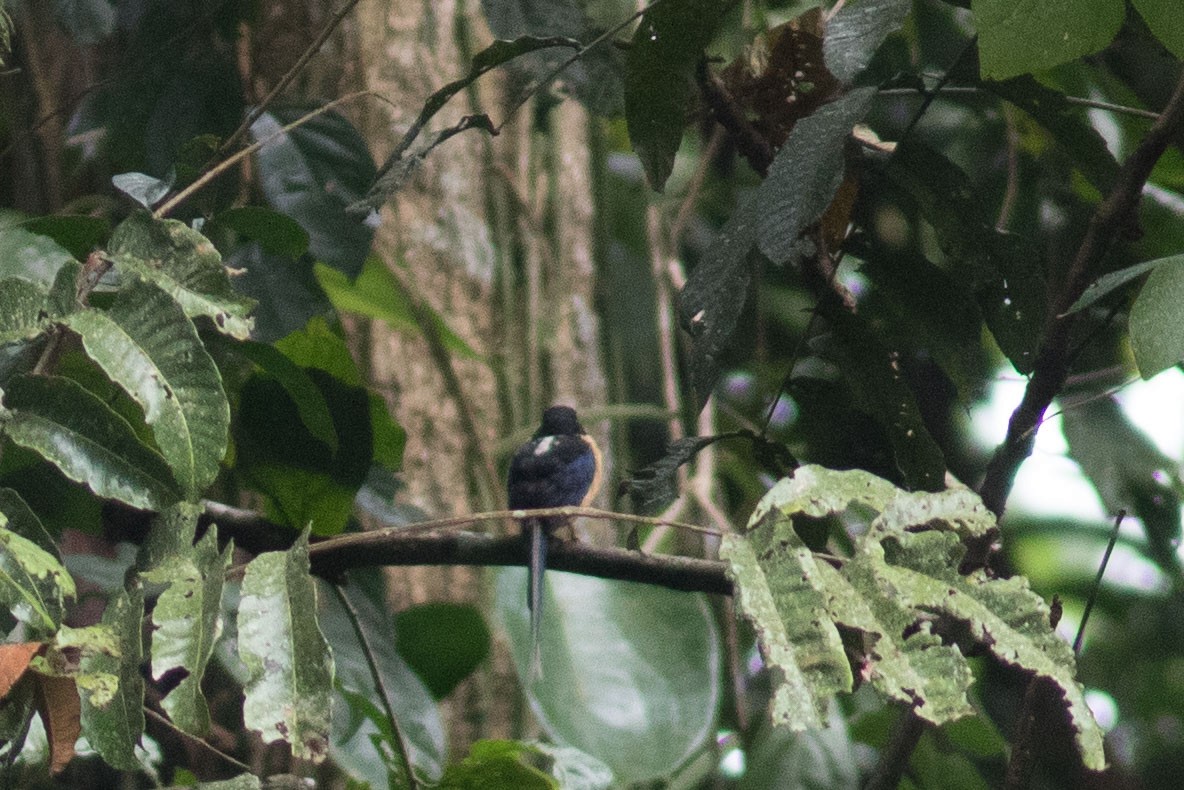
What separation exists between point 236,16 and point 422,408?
41.8 inches

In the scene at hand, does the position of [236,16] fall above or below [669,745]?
above

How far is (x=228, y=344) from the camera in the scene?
1484 millimetres

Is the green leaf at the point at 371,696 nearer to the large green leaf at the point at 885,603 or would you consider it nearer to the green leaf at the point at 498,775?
the green leaf at the point at 498,775

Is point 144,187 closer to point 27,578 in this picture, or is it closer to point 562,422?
point 27,578

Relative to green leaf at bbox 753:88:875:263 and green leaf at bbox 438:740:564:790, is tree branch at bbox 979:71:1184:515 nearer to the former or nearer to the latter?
green leaf at bbox 753:88:875:263

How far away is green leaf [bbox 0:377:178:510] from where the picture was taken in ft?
3.44

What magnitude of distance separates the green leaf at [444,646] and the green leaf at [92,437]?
41.9 inches

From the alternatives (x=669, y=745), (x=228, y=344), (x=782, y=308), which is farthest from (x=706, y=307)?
(x=782, y=308)

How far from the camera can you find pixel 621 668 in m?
1.76

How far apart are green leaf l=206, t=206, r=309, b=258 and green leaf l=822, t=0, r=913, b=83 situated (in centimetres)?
58

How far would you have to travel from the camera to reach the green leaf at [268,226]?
4.49 ft

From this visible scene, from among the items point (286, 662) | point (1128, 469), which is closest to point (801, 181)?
point (286, 662)

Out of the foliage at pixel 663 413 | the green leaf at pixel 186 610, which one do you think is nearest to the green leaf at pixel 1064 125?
the foliage at pixel 663 413

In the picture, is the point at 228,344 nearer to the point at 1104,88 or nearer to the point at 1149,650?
the point at 1104,88
